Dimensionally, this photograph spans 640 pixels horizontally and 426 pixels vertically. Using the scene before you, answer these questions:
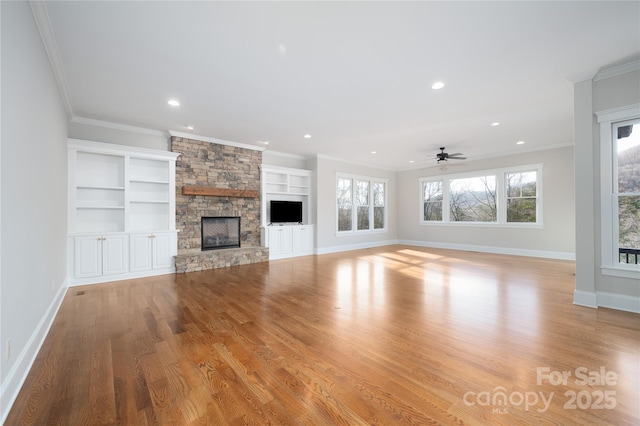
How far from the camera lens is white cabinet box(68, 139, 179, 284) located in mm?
4547

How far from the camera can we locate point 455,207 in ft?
29.1

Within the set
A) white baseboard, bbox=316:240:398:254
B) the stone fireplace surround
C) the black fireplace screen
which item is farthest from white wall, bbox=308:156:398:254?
the black fireplace screen

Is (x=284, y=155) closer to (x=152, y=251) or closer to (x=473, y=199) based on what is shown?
(x=152, y=251)

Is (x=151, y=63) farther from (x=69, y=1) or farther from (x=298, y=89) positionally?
(x=298, y=89)

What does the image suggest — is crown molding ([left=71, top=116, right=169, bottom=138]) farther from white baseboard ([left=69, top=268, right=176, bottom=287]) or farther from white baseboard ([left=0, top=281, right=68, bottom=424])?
white baseboard ([left=0, top=281, right=68, bottom=424])

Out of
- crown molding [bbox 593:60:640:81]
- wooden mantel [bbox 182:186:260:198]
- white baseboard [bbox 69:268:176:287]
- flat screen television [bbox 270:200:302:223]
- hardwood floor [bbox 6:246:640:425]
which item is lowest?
hardwood floor [bbox 6:246:640:425]

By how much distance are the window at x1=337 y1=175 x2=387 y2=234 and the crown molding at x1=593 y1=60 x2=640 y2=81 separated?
604cm

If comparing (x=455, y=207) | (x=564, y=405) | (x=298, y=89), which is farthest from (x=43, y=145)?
(x=455, y=207)

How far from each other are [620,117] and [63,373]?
6114 mm

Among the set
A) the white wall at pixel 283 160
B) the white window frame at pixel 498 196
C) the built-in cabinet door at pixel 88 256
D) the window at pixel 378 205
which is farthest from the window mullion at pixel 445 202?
the built-in cabinet door at pixel 88 256

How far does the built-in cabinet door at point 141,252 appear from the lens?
498 centimetres

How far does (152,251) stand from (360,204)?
629cm

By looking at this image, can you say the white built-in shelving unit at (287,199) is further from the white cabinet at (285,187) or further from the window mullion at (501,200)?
the window mullion at (501,200)

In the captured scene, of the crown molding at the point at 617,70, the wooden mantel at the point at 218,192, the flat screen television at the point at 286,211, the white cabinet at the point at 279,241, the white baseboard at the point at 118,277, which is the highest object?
the crown molding at the point at 617,70
